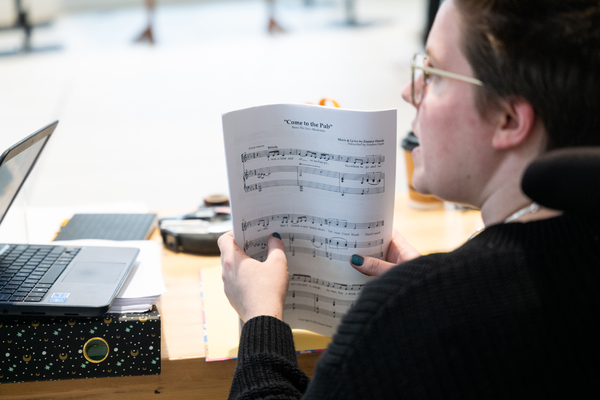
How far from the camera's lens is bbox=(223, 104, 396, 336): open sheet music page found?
837mm

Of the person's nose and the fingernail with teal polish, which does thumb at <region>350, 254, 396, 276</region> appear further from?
the person's nose

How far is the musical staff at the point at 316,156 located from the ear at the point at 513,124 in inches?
8.6

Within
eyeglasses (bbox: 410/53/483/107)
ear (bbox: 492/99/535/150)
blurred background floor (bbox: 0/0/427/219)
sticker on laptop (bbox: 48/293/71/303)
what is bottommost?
blurred background floor (bbox: 0/0/427/219)

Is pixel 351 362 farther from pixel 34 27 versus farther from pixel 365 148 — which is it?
pixel 34 27

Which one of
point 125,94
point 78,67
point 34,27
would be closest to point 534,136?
point 125,94

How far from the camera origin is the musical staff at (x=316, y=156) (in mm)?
848

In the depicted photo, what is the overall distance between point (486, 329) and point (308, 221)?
417 mm

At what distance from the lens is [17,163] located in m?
0.97

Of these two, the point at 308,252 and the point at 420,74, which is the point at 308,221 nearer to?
the point at 308,252

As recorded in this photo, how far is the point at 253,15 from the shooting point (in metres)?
7.86

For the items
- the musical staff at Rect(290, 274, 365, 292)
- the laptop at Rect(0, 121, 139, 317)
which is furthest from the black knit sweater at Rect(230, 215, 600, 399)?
→ the laptop at Rect(0, 121, 139, 317)

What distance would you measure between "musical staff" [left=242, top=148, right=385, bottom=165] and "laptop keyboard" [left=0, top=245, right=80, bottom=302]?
400mm

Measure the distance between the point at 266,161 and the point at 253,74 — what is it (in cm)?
447

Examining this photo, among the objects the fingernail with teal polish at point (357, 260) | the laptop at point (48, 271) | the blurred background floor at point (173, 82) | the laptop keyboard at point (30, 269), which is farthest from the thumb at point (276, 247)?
the blurred background floor at point (173, 82)
